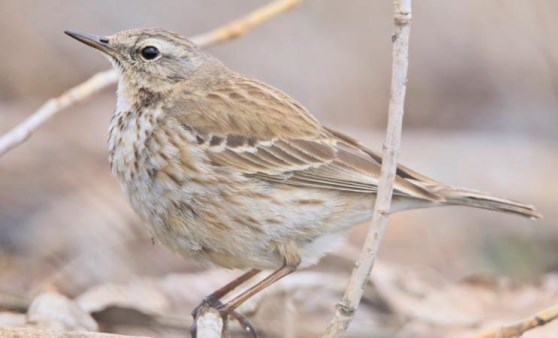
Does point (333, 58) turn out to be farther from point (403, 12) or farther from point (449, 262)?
point (403, 12)

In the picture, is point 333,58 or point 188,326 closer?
point 188,326

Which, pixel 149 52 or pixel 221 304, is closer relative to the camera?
pixel 221 304

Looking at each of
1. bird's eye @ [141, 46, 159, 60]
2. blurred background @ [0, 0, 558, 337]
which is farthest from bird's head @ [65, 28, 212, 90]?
blurred background @ [0, 0, 558, 337]

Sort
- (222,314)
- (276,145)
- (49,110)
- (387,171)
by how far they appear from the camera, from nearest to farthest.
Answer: (387,171), (222,314), (276,145), (49,110)

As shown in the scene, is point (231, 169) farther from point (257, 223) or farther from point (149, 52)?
point (149, 52)

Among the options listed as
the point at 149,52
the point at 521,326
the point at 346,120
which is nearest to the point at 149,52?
the point at 149,52

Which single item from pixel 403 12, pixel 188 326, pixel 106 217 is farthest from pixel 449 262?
pixel 403 12

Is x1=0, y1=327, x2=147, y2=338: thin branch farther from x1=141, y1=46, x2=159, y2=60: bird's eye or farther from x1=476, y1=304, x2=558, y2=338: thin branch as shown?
x1=141, y1=46, x2=159, y2=60: bird's eye
